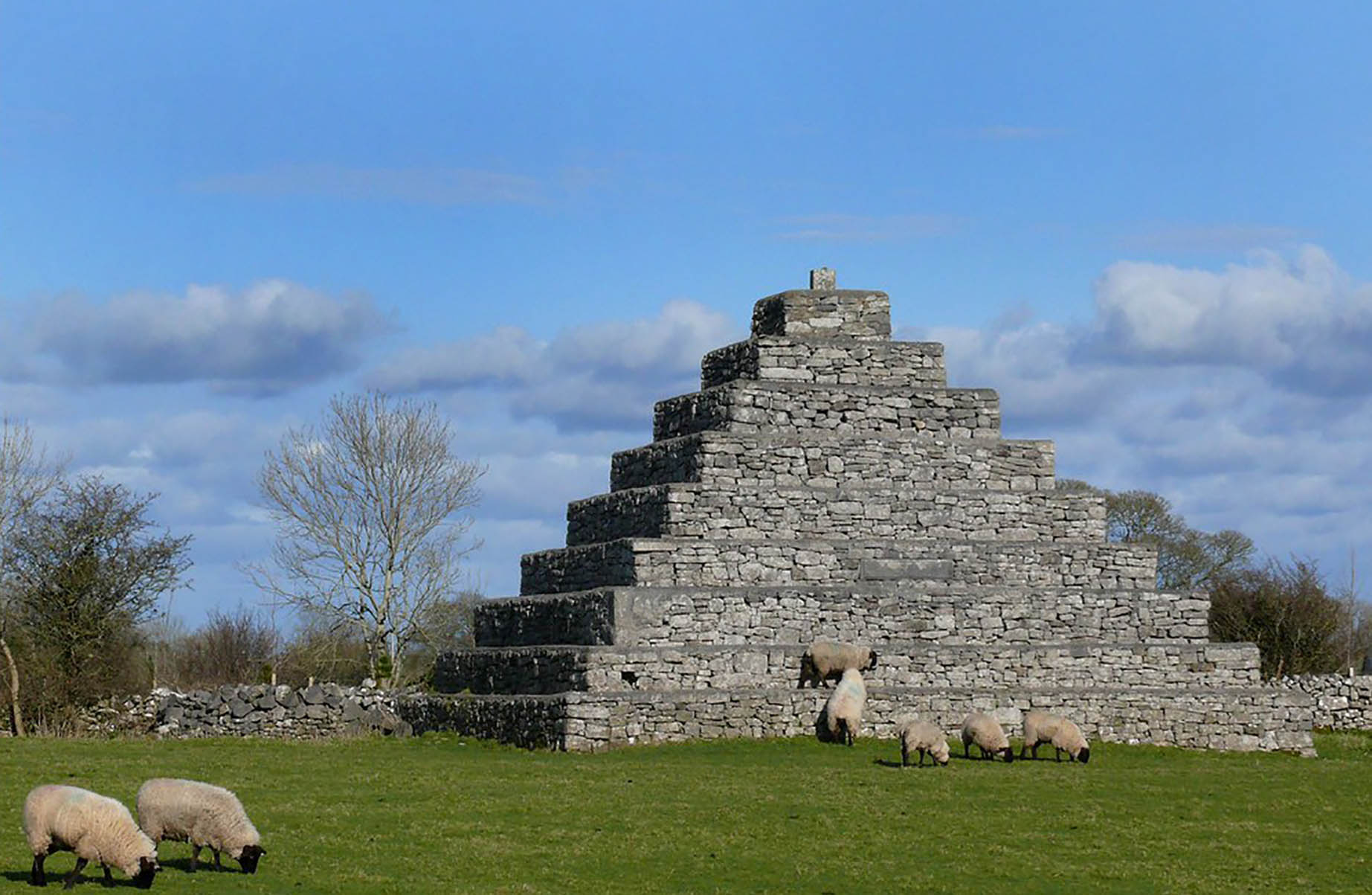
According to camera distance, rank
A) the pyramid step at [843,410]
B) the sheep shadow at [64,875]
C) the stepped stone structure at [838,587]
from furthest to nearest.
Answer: the pyramid step at [843,410] < the stepped stone structure at [838,587] < the sheep shadow at [64,875]

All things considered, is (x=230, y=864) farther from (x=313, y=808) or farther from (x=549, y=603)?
(x=549, y=603)

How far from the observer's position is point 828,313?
119 ft

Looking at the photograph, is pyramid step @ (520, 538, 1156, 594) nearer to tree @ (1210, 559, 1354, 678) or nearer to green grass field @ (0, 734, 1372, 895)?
green grass field @ (0, 734, 1372, 895)

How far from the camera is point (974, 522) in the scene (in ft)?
113

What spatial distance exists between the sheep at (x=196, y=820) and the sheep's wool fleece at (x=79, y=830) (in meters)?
1.04

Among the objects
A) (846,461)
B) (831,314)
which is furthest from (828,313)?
(846,461)

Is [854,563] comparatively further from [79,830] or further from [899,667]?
[79,830]

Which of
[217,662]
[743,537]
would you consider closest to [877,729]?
[743,537]

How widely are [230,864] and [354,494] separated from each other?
1344 inches

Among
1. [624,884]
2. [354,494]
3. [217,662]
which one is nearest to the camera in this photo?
[624,884]

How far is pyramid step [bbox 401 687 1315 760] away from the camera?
2969cm

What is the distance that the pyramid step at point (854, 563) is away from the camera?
32406 mm

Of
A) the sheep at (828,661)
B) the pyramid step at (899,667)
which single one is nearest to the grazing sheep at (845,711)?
the sheep at (828,661)

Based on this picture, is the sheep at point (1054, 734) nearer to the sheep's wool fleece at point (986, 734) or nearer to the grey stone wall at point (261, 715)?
the sheep's wool fleece at point (986, 734)
